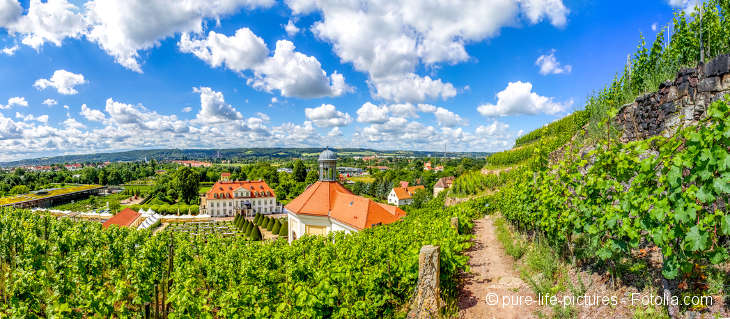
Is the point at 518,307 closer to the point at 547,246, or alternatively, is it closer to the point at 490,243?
the point at 547,246

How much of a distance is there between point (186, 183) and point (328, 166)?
48987mm

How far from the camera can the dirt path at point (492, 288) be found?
5262mm

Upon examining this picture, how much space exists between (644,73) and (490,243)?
32.8 feet

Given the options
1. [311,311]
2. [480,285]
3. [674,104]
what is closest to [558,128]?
[674,104]

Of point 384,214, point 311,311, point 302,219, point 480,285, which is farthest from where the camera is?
point 302,219

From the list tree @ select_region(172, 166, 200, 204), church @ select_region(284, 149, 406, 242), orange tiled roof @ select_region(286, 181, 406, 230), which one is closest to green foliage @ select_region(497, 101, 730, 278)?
orange tiled roof @ select_region(286, 181, 406, 230)

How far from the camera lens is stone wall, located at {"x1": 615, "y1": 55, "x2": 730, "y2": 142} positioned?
7.20 metres

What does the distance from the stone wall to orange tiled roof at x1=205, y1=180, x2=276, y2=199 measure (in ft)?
167

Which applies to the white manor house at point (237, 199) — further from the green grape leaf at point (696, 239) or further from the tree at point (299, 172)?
the green grape leaf at point (696, 239)

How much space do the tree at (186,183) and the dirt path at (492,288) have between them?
61.3m

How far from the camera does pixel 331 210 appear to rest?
17969 mm

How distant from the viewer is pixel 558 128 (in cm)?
3091

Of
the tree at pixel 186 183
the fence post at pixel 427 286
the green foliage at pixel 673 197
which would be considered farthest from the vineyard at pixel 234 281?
the tree at pixel 186 183

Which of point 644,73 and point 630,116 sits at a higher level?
point 644,73
